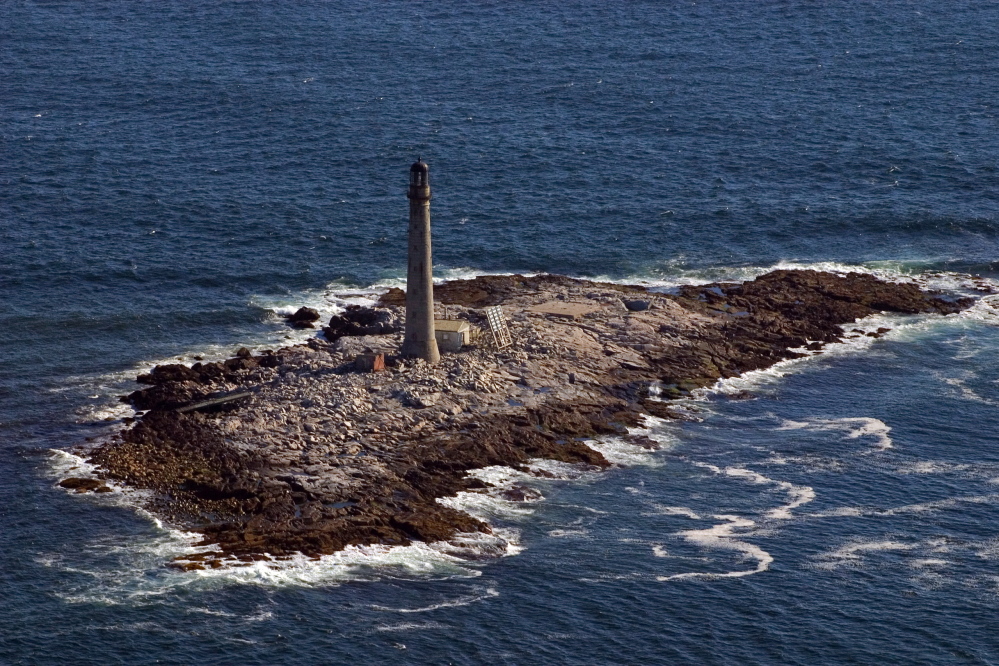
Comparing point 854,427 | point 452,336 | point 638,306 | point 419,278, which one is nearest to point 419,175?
point 419,278

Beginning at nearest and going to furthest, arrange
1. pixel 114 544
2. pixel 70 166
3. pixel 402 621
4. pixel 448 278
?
pixel 402 621 < pixel 114 544 < pixel 448 278 < pixel 70 166

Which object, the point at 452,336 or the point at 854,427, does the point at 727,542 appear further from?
the point at 452,336

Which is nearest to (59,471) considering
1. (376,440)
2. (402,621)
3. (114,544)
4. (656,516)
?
(114,544)

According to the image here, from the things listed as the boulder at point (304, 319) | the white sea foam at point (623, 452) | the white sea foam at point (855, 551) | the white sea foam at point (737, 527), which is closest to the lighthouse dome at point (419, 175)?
the white sea foam at point (623, 452)

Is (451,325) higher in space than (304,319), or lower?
higher

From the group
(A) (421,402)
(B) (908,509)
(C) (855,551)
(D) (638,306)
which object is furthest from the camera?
(D) (638,306)

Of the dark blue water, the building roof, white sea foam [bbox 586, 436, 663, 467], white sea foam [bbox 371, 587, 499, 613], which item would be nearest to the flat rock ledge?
white sea foam [bbox 586, 436, 663, 467]

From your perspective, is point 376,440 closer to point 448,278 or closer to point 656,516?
point 656,516
